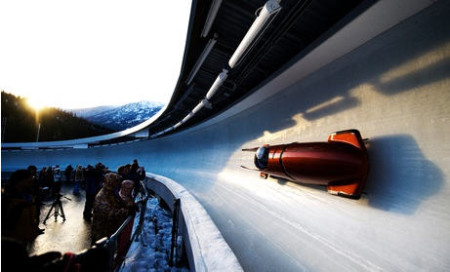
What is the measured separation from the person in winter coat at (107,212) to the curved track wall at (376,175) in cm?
137

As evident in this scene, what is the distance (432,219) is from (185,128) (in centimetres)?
860

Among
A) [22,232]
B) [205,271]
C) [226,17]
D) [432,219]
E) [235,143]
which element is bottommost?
[205,271]

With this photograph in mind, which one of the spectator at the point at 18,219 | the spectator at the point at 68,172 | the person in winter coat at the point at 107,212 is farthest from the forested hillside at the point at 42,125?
the spectator at the point at 18,219

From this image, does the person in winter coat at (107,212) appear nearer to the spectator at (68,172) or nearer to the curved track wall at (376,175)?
the curved track wall at (376,175)

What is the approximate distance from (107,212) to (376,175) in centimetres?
Answer: 284

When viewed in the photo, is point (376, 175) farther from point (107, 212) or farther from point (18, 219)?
point (107, 212)

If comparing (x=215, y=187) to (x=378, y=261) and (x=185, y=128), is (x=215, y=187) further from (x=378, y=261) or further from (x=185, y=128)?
(x=185, y=128)

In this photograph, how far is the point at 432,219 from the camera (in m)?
1.42

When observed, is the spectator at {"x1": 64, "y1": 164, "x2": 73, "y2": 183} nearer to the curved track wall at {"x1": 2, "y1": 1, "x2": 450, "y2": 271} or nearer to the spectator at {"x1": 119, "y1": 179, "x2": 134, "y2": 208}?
the spectator at {"x1": 119, "y1": 179, "x2": 134, "y2": 208}

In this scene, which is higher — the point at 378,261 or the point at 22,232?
the point at 22,232

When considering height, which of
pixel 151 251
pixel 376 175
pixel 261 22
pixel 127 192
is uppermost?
pixel 261 22

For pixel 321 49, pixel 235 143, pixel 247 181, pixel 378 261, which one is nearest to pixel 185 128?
pixel 235 143

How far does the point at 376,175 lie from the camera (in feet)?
5.92

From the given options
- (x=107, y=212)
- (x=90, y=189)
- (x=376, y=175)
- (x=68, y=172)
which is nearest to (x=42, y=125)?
(x=68, y=172)
